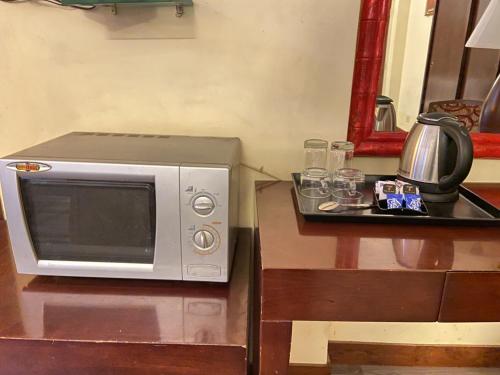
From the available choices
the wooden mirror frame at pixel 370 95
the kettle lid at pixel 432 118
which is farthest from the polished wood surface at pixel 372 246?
the wooden mirror frame at pixel 370 95

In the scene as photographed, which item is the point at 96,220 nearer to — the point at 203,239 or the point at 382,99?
the point at 203,239

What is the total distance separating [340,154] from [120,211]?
538 mm

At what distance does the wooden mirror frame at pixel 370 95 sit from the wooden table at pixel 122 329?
1.70ft

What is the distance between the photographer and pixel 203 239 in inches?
31.1

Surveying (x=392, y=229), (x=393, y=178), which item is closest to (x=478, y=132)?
(x=393, y=178)

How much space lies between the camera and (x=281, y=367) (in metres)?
0.69

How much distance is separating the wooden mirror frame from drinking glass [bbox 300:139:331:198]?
0.10 m

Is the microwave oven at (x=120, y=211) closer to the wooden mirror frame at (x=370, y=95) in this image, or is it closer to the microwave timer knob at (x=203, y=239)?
the microwave timer knob at (x=203, y=239)

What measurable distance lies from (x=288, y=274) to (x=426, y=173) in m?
0.44

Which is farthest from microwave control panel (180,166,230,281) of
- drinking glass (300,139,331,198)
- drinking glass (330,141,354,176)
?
drinking glass (330,141,354,176)

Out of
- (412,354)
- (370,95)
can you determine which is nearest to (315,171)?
(370,95)

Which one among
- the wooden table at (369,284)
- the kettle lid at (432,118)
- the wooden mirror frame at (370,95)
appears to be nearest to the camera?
the wooden table at (369,284)

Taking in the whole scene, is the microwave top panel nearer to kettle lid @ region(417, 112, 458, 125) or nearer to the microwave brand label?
the microwave brand label

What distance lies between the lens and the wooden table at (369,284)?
0.64m
